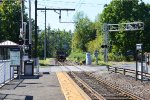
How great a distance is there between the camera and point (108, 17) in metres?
102

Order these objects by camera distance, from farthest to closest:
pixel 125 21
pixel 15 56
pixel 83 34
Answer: pixel 83 34
pixel 125 21
pixel 15 56

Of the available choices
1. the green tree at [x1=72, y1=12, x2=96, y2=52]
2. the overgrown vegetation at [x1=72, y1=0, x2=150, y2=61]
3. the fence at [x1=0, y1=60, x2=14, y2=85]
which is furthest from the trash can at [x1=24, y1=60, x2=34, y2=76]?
the green tree at [x1=72, y1=12, x2=96, y2=52]

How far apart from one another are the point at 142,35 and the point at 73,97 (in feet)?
259

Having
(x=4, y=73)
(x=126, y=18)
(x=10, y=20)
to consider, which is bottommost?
(x=4, y=73)

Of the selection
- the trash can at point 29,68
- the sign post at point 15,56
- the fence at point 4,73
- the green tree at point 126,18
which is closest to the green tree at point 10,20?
the green tree at point 126,18

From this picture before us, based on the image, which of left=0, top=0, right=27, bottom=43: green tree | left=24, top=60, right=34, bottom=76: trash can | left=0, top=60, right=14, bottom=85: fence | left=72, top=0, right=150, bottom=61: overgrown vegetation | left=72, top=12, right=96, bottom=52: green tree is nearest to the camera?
left=0, top=60, right=14, bottom=85: fence

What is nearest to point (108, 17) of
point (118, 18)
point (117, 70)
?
point (118, 18)

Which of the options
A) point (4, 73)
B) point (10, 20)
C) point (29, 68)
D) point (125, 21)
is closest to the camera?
point (4, 73)

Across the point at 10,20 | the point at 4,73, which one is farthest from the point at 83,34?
the point at 4,73

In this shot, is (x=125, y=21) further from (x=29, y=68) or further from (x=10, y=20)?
(x=29, y=68)

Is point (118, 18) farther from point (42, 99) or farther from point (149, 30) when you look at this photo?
point (42, 99)

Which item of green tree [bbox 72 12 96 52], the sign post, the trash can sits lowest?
the trash can

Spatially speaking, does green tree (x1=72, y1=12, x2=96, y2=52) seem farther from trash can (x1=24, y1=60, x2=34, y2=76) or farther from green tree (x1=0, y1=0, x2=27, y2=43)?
trash can (x1=24, y1=60, x2=34, y2=76)

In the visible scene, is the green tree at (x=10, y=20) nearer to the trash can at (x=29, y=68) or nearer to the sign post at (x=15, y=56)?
the trash can at (x=29, y=68)
